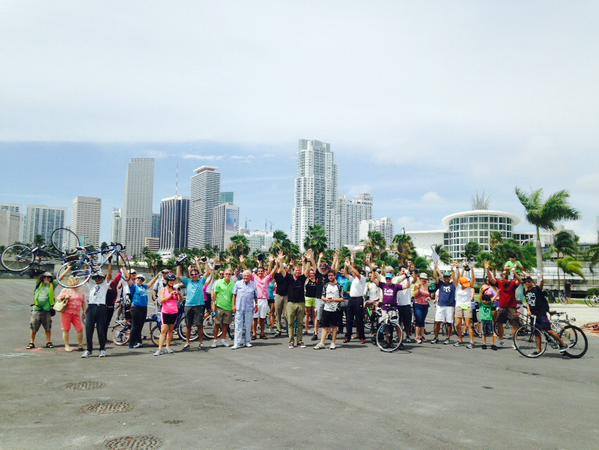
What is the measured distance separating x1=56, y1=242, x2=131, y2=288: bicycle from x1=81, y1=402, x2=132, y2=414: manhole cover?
5.49m

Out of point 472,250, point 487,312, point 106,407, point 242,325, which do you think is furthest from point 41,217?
point 106,407

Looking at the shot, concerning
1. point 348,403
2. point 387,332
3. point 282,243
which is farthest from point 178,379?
point 282,243

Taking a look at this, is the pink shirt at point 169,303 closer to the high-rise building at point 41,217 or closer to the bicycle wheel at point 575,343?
the bicycle wheel at point 575,343

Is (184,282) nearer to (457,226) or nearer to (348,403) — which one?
(348,403)

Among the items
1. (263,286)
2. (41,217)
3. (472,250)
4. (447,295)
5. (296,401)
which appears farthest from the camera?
(41,217)

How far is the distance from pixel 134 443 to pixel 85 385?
10.4ft

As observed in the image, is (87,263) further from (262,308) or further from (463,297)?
(463,297)

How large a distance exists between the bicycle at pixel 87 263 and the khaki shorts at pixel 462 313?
9.22 m

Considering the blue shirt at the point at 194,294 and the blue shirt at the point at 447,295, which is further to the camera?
the blue shirt at the point at 447,295

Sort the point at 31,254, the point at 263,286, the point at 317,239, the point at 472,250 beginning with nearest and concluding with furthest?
the point at 31,254
the point at 263,286
the point at 317,239
the point at 472,250

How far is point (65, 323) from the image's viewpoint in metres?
11.4

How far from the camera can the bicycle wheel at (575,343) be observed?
10914 mm

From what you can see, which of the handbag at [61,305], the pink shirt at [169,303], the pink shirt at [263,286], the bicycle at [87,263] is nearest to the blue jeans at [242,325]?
the pink shirt at [263,286]

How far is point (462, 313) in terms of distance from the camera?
41.5 ft
